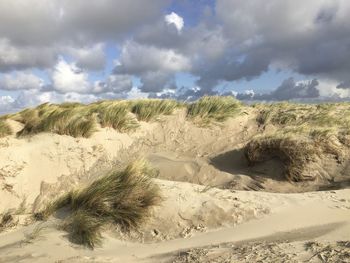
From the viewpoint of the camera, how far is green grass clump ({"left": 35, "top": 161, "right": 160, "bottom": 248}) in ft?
22.0

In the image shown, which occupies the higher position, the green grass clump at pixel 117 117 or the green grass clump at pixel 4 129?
the green grass clump at pixel 117 117

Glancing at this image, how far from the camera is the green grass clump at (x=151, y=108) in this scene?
12594 mm

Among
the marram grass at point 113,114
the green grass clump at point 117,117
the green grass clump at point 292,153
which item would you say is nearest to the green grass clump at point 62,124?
the marram grass at point 113,114

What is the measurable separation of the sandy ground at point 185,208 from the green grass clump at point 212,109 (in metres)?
1.20

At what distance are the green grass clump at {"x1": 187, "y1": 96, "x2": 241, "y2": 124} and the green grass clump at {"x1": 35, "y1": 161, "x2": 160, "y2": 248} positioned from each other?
5.48 metres

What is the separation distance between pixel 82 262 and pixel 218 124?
7337 millimetres

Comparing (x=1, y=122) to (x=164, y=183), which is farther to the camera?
(x=1, y=122)

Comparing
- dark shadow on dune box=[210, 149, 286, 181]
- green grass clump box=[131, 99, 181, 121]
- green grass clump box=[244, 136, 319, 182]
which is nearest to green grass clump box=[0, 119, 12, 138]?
green grass clump box=[131, 99, 181, 121]

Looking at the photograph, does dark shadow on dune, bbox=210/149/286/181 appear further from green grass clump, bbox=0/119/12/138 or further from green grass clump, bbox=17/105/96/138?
green grass clump, bbox=0/119/12/138

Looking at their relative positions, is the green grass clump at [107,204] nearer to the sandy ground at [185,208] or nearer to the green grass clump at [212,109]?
the sandy ground at [185,208]

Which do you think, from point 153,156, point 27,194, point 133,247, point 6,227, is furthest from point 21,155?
point 133,247

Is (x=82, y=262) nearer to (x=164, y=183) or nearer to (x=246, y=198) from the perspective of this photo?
(x=164, y=183)

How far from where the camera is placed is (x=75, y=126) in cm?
1070

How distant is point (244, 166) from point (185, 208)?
14.2 feet
